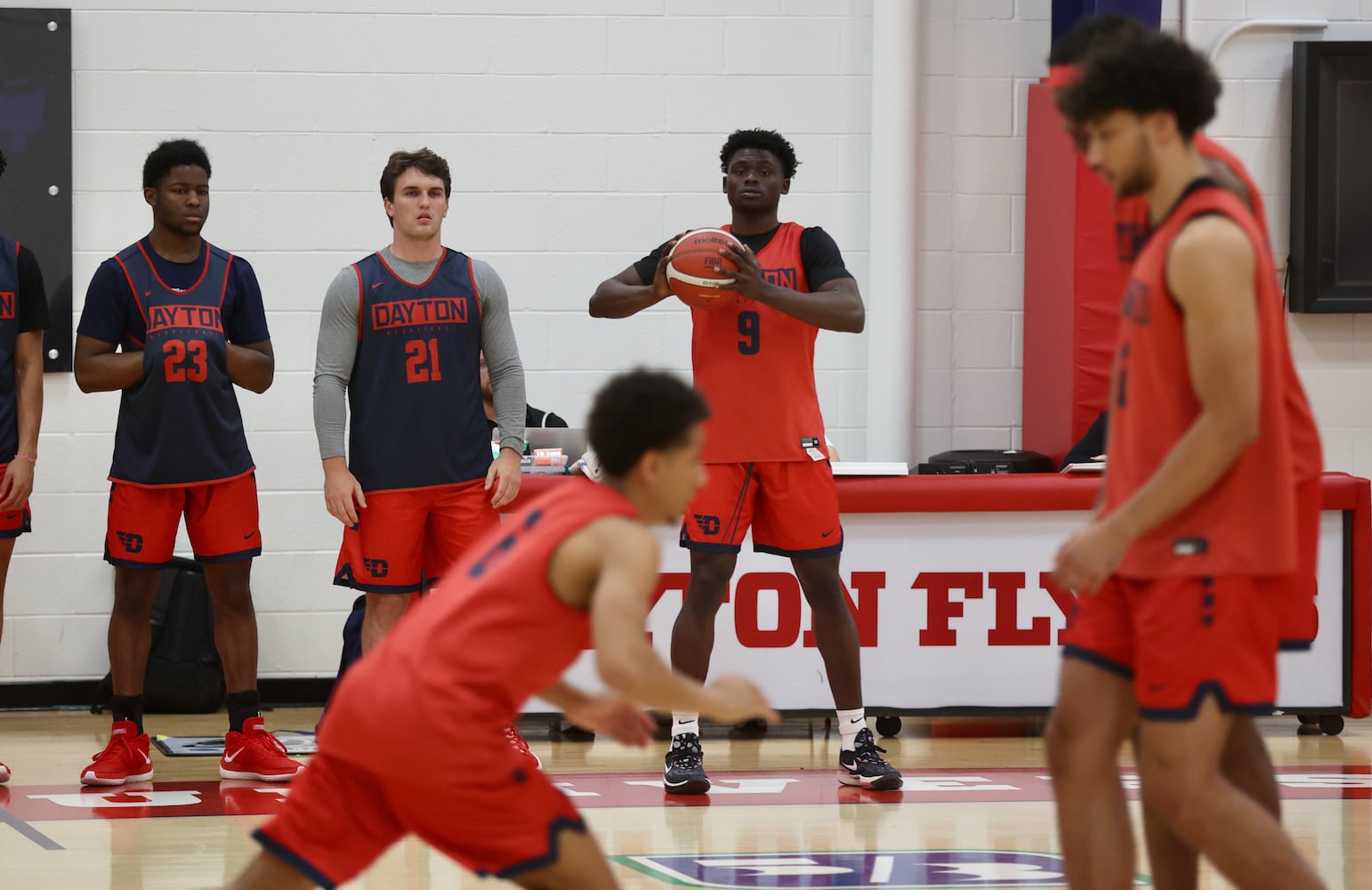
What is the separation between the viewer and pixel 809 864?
→ 3.64 meters

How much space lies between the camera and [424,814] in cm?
225

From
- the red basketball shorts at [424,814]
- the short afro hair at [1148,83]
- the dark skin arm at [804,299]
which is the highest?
the short afro hair at [1148,83]

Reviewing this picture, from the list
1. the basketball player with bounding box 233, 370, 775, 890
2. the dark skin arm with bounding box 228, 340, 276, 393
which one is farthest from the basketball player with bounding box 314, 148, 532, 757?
the basketball player with bounding box 233, 370, 775, 890

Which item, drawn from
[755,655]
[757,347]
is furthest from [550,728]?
[757,347]

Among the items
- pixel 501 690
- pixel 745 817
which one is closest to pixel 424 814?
pixel 501 690

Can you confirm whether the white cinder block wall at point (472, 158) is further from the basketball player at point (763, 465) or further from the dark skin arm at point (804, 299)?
the dark skin arm at point (804, 299)

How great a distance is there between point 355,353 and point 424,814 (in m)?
2.59

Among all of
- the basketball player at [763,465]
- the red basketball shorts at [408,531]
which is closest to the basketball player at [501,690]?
the basketball player at [763,465]

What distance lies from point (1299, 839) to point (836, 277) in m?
1.97

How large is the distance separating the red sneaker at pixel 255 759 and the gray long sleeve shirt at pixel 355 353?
935mm

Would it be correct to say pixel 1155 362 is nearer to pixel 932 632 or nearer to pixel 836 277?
pixel 836 277

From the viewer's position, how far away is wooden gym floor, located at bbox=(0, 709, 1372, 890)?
3.55 m

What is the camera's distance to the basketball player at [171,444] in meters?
4.70

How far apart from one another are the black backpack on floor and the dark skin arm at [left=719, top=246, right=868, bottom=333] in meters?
2.93
